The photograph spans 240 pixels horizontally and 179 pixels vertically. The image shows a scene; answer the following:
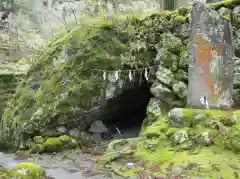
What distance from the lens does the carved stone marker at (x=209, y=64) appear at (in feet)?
28.2

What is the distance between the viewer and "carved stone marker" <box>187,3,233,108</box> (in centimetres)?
859

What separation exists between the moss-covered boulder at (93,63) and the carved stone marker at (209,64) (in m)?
1.59

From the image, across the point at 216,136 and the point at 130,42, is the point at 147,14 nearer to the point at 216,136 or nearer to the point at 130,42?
the point at 130,42

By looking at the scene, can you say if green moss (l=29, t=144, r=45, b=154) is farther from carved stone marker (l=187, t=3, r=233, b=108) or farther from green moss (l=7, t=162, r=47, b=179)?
carved stone marker (l=187, t=3, r=233, b=108)

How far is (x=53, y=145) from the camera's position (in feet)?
33.4

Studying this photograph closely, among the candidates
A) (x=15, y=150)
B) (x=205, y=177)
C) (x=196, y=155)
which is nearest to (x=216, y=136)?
(x=196, y=155)

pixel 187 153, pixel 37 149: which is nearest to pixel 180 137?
pixel 187 153

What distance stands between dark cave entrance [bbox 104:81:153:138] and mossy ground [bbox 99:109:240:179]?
11.0 ft

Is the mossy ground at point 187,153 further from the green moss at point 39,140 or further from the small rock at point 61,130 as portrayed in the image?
the green moss at point 39,140

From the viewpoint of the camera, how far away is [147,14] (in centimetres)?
1143

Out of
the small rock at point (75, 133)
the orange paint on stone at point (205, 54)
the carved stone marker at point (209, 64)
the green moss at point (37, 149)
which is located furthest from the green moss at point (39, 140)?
the orange paint on stone at point (205, 54)

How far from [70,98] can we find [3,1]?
45.8 feet

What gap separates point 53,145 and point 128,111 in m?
4.15

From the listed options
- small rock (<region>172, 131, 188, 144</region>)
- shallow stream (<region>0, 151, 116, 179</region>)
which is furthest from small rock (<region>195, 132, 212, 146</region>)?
shallow stream (<region>0, 151, 116, 179</region>)
